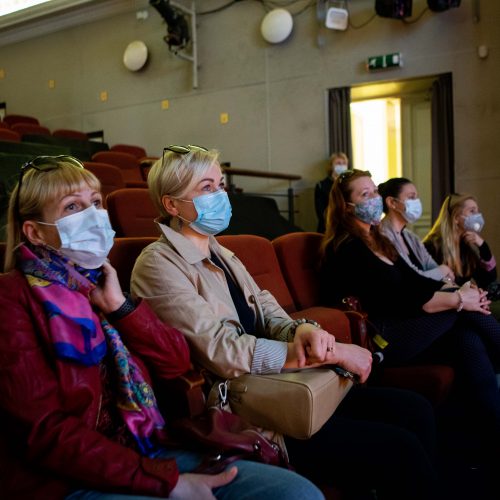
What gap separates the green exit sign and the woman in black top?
3816mm

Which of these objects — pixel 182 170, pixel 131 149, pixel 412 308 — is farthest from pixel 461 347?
pixel 131 149

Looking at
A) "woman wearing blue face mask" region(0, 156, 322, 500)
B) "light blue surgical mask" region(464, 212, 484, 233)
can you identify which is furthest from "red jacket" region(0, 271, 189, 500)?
"light blue surgical mask" region(464, 212, 484, 233)

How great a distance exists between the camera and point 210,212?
1592 mm

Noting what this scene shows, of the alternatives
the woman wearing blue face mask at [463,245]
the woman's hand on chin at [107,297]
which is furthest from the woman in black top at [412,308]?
the woman's hand on chin at [107,297]

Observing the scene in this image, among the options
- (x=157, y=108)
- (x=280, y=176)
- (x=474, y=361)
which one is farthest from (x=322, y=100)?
(x=474, y=361)

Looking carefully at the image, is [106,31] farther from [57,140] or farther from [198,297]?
[198,297]

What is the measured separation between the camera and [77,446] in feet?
3.09

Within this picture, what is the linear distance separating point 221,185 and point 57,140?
508 centimetres

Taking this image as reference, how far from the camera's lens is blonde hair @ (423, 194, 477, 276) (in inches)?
121

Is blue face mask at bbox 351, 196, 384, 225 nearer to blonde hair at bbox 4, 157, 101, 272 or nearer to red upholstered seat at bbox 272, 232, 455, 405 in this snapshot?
red upholstered seat at bbox 272, 232, 455, 405

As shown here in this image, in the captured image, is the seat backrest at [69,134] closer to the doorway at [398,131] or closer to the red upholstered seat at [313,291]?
the doorway at [398,131]

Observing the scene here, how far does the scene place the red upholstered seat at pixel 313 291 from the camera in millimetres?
2049

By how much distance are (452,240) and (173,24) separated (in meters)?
4.98

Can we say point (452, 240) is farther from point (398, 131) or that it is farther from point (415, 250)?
point (398, 131)
